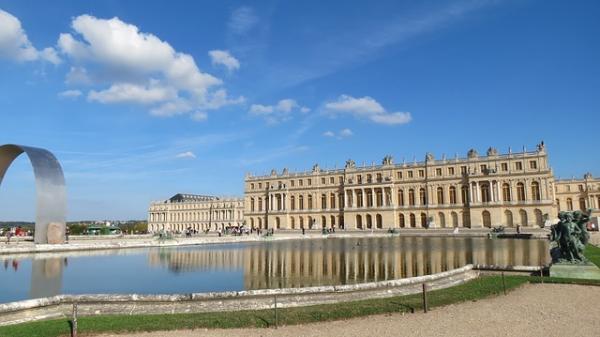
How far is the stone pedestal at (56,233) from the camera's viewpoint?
31266 millimetres

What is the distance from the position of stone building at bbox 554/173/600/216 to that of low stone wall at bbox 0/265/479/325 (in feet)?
271

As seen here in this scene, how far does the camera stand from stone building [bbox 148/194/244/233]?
117 m

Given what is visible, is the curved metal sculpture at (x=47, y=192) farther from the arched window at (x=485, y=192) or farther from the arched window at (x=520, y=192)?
the arched window at (x=520, y=192)

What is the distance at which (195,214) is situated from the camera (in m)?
122

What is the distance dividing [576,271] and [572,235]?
3.96ft

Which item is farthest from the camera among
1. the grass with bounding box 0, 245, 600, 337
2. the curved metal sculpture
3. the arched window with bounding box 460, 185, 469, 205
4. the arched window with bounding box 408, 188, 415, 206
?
the arched window with bounding box 408, 188, 415, 206

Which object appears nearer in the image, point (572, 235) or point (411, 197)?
point (572, 235)

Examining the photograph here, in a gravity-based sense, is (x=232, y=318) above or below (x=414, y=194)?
below

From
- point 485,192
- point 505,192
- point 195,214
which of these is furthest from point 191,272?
point 195,214

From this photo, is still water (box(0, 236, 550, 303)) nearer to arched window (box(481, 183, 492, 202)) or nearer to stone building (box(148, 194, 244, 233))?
arched window (box(481, 183, 492, 202))

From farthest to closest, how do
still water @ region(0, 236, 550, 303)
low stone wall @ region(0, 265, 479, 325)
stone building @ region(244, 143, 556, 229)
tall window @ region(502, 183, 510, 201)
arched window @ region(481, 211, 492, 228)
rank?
arched window @ region(481, 211, 492, 228) < tall window @ region(502, 183, 510, 201) < stone building @ region(244, 143, 556, 229) < still water @ region(0, 236, 550, 303) < low stone wall @ region(0, 265, 479, 325)

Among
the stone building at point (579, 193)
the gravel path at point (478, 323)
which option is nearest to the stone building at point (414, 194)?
the stone building at point (579, 193)

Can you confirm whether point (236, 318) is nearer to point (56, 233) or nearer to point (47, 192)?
point (47, 192)

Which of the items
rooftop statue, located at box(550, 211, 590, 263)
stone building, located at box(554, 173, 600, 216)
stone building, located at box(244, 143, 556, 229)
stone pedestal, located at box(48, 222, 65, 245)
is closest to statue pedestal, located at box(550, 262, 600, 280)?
rooftop statue, located at box(550, 211, 590, 263)
